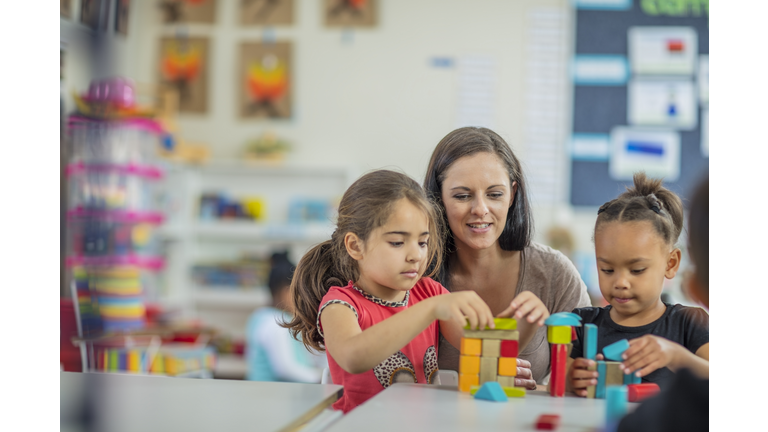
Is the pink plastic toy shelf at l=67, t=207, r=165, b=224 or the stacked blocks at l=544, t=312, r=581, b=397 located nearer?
the stacked blocks at l=544, t=312, r=581, b=397

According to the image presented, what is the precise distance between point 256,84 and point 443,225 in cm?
270

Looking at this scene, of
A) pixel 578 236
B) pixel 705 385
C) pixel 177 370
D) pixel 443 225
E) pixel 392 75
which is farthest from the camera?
pixel 392 75

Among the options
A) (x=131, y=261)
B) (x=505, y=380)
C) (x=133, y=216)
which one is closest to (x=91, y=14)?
(x=505, y=380)

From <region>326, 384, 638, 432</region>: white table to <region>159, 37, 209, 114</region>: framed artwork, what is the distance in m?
3.03

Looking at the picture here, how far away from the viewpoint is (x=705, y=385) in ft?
1.67

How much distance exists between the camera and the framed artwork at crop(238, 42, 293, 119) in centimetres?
335

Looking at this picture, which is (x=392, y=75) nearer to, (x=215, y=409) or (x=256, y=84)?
(x=256, y=84)

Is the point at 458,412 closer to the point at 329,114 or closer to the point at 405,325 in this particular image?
the point at 405,325

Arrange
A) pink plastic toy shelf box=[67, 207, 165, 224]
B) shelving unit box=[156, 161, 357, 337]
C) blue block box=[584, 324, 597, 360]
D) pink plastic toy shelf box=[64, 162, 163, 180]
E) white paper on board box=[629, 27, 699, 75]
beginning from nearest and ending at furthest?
blue block box=[584, 324, 597, 360] → pink plastic toy shelf box=[64, 162, 163, 180] → pink plastic toy shelf box=[67, 207, 165, 224] → white paper on board box=[629, 27, 699, 75] → shelving unit box=[156, 161, 357, 337]

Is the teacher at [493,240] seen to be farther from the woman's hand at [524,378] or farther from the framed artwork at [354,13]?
the framed artwork at [354,13]

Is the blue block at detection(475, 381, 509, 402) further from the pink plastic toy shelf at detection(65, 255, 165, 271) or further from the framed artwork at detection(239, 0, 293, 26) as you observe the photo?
the framed artwork at detection(239, 0, 293, 26)

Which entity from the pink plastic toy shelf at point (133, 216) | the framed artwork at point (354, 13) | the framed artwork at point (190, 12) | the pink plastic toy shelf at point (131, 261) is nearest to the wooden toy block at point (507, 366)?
the pink plastic toy shelf at point (131, 261)

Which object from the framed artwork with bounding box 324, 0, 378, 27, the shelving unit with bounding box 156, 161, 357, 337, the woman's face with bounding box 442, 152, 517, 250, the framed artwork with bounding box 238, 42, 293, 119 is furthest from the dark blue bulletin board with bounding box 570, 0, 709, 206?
the woman's face with bounding box 442, 152, 517, 250
